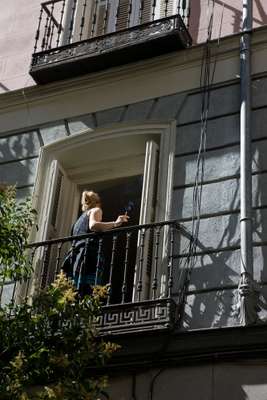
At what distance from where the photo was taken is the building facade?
375 inches

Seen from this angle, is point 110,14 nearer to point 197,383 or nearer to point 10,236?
point 10,236

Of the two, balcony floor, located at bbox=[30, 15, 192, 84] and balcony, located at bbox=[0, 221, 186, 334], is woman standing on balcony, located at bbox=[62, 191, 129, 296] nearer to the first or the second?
balcony, located at bbox=[0, 221, 186, 334]

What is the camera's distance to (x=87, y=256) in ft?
35.6

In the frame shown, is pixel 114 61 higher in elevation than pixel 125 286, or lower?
higher

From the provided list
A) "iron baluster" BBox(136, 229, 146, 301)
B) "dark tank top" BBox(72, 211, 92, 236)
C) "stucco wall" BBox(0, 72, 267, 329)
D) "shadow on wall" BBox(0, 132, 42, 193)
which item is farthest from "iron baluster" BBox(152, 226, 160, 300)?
"shadow on wall" BBox(0, 132, 42, 193)

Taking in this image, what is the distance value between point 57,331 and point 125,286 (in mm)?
2104

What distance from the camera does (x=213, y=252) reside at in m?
10.2

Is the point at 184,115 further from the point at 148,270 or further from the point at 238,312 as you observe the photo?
the point at 238,312

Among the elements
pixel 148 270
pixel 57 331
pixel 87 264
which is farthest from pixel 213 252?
pixel 57 331

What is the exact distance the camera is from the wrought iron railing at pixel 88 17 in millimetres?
13305

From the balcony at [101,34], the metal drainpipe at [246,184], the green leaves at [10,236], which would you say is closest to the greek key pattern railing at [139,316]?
the metal drainpipe at [246,184]

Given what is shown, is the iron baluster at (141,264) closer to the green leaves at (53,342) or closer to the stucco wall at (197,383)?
the stucco wall at (197,383)

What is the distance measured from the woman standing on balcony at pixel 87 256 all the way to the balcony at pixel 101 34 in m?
2.26

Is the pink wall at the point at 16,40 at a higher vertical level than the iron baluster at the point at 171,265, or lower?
higher
